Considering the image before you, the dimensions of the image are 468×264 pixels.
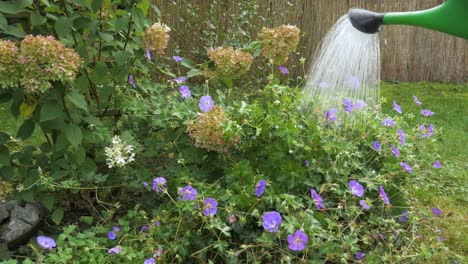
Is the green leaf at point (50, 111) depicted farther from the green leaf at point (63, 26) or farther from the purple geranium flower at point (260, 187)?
the purple geranium flower at point (260, 187)

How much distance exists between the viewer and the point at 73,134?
6.19ft

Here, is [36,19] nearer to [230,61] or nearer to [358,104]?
[230,61]

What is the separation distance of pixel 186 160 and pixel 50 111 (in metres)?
0.54

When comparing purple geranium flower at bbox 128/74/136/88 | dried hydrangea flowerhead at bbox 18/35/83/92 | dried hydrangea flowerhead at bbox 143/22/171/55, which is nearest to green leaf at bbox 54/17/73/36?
dried hydrangea flowerhead at bbox 18/35/83/92

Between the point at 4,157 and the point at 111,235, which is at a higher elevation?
the point at 4,157

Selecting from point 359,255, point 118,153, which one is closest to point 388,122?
point 359,255

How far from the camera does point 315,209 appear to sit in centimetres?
198

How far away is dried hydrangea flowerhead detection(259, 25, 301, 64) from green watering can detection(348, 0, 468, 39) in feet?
2.60

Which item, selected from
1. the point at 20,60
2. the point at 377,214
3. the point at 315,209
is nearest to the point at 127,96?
the point at 20,60

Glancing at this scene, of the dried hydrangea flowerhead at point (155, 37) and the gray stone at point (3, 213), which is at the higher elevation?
the dried hydrangea flowerhead at point (155, 37)

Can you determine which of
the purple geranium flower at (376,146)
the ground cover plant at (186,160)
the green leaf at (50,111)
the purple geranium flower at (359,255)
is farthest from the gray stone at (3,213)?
the purple geranium flower at (376,146)

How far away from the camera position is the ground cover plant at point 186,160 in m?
1.80

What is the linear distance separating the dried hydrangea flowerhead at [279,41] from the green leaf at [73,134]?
2.86 feet

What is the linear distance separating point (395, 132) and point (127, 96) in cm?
117
